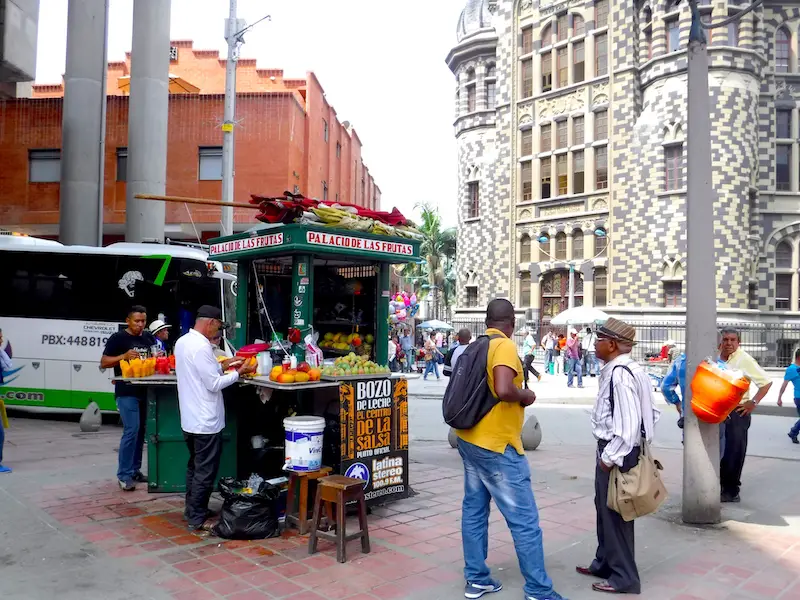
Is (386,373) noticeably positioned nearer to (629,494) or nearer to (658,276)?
(629,494)

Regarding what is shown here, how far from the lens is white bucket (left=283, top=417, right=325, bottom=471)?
19.7 ft

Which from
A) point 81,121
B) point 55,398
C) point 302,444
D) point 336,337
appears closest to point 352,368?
point 302,444

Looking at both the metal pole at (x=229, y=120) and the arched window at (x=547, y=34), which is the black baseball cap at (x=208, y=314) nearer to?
the metal pole at (x=229, y=120)

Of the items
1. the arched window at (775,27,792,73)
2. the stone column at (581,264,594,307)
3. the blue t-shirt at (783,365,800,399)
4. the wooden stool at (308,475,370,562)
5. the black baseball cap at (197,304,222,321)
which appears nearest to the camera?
the wooden stool at (308,475,370,562)

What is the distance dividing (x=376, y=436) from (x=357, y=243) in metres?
1.99

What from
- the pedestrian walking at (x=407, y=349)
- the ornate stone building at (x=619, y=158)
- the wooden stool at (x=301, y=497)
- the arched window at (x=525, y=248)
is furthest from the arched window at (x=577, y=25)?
the wooden stool at (x=301, y=497)

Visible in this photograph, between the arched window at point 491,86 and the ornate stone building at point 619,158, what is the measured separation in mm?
86

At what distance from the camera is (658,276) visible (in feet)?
88.7

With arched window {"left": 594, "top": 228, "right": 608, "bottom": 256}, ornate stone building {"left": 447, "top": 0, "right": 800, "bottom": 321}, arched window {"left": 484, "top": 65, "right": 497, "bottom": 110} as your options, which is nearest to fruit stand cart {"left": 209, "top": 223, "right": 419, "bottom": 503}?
ornate stone building {"left": 447, "top": 0, "right": 800, "bottom": 321}

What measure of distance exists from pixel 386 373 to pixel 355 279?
172 centimetres

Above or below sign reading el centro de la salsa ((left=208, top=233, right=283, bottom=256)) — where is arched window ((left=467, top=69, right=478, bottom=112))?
above

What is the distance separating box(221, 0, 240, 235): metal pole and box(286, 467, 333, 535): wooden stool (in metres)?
12.1

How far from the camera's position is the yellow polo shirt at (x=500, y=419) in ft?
14.6

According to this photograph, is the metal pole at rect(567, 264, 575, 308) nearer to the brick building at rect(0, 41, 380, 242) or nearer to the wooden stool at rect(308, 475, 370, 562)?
the brick building at rect(0, 41, 380, 242)
